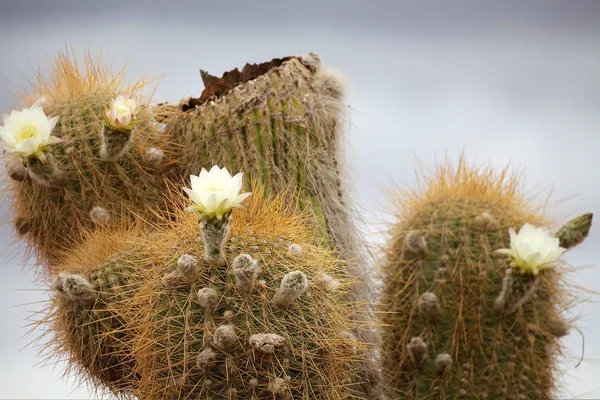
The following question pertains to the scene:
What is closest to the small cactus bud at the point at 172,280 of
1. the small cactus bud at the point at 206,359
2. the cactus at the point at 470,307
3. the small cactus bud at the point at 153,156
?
the small cactus bud at the point at 206,359

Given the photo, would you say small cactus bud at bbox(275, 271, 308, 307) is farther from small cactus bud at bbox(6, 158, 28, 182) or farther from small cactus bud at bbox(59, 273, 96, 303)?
small cactus bud at bbox(6, 158, 28, 182)

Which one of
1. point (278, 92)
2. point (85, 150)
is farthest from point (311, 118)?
point (85, 150)

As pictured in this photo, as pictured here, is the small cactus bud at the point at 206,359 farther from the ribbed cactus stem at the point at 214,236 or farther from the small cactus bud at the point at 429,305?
the small cactus bud at the point at 429,305

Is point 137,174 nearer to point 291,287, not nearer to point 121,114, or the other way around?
point 121,114

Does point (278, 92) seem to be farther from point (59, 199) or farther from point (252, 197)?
point (59, 199)

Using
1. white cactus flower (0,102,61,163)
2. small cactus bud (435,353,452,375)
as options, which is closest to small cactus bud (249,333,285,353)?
small cactus bud (435,353,452,375)
